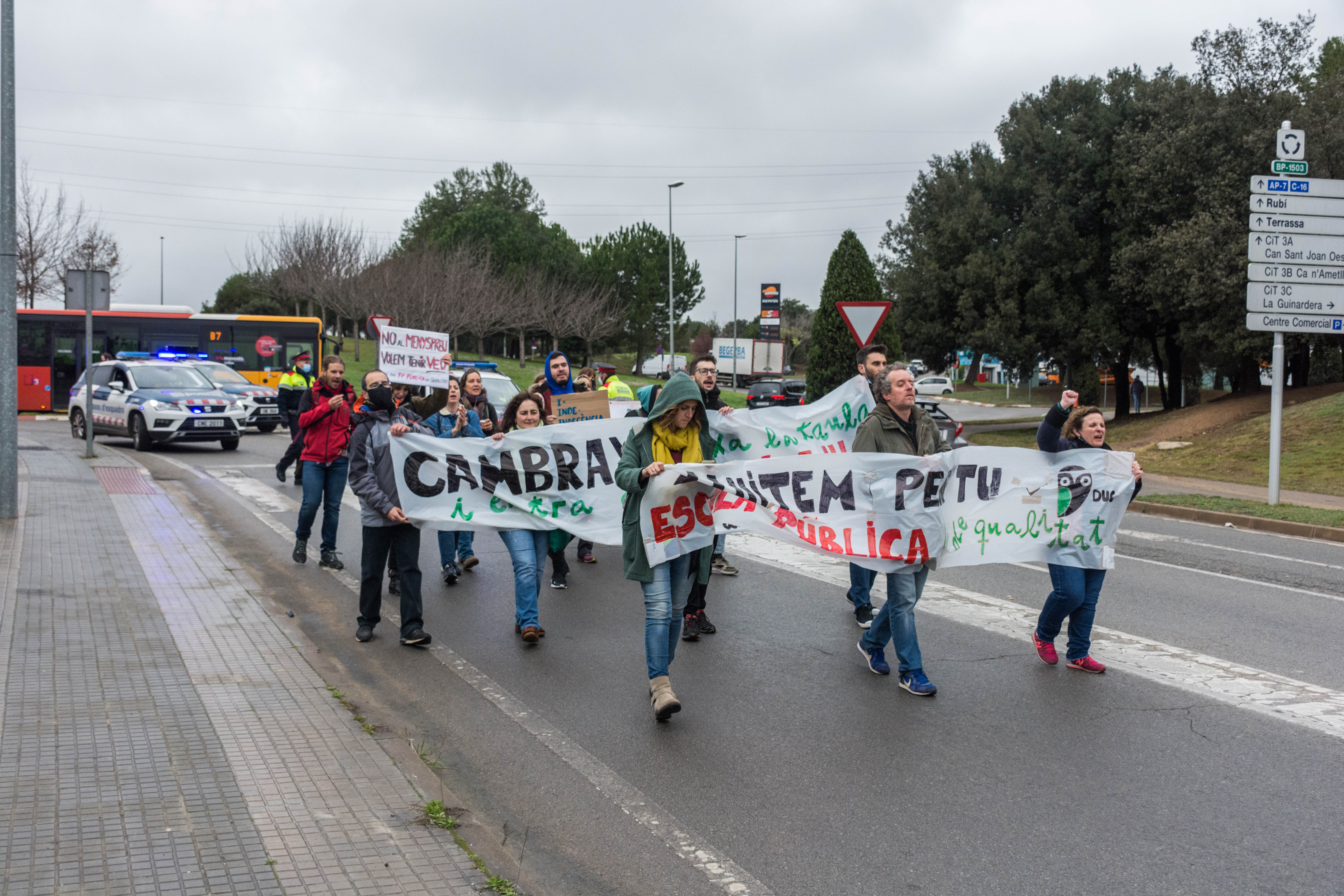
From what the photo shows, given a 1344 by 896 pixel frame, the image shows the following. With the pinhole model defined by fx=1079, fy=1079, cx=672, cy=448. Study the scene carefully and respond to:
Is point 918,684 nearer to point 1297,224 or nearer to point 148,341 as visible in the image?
point 1297,224

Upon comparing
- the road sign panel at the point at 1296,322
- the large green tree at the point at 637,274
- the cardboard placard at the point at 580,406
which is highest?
the large green tree at the point at 637,274

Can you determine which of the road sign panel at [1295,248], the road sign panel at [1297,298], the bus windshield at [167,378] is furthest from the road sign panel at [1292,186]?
the bus windshield at [167,378]

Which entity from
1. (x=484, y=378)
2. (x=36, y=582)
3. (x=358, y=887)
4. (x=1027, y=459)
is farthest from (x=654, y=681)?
(x=484, y=378)

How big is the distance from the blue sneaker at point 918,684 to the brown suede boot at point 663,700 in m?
1.36

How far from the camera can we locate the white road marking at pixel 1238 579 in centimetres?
933

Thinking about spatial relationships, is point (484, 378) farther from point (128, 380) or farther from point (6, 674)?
point (6, 674)

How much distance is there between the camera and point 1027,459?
23.2ft

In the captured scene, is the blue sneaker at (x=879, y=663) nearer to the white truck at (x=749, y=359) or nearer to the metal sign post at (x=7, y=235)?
the metal sign post at (x=7, y=235)

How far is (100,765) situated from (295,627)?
→ 2902 mm

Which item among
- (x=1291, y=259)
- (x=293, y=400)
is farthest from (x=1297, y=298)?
(x=293, y=400)

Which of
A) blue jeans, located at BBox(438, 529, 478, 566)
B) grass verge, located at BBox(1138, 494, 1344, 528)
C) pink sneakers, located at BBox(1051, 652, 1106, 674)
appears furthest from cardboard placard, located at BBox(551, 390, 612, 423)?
grass verge, located at BBox(1138, 494, 1344, 528)

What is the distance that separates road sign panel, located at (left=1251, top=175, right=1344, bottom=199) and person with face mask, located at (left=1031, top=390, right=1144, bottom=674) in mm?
11085

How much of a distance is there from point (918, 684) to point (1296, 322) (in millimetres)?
13433

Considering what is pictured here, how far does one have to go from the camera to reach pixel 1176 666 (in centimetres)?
680
